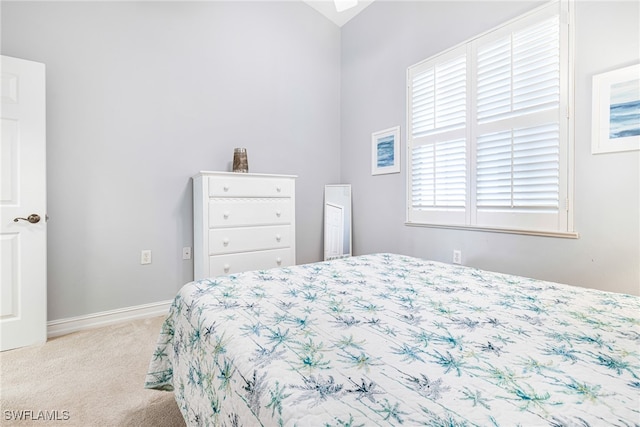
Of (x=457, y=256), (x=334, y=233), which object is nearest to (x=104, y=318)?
(x=334, y=233)

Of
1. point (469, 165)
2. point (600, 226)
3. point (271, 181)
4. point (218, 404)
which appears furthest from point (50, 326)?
point (600, 226)

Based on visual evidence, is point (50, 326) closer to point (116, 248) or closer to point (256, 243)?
point (116, 248)

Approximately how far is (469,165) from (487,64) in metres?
0.77

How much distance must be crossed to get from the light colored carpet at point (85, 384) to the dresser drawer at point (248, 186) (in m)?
1.25

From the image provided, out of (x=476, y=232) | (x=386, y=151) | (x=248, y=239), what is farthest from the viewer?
(x=386, y=151)

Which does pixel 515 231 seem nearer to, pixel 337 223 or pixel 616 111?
pixel 616 111

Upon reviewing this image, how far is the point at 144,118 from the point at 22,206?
1.11 m

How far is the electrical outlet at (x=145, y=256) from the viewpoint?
2.71 metres

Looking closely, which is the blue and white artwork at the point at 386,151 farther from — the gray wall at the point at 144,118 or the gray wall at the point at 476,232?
the gray wall at the point at 144,118

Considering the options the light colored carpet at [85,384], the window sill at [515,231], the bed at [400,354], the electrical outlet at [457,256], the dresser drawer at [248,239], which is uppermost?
the window sill at [515,231]

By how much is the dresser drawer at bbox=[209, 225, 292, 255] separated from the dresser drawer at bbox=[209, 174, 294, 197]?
314mm

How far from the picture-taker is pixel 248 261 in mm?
2818

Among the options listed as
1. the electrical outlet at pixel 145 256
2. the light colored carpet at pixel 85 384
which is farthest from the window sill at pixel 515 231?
the electrical outlet at pixel 145 256

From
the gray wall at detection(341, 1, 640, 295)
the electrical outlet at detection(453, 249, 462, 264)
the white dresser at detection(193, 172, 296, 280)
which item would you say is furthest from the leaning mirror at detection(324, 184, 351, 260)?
the electrical outlet at detection(453, 249, 462, 264)
